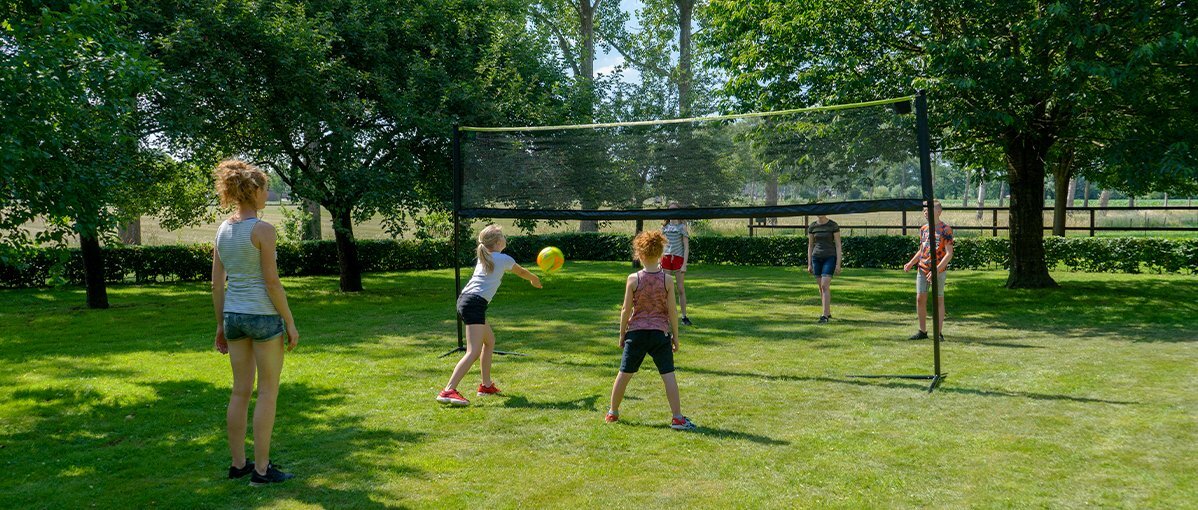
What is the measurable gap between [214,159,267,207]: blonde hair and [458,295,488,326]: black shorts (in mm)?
2896

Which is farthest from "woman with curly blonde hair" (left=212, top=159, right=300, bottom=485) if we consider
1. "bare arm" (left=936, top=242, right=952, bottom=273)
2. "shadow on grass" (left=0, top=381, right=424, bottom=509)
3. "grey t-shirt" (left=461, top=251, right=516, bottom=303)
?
"bare arm" (left=936, top=242, right=952, bottom=273)

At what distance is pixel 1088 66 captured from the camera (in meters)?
12.4

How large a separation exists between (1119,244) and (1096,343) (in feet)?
46.9

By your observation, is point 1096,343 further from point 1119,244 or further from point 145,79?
point 1119,244

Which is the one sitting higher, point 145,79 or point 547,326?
point 145,79

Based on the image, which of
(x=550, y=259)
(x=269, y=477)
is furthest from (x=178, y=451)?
(x=550, y=259)

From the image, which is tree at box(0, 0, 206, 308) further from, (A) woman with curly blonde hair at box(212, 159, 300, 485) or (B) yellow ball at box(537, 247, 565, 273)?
(B) yellow ball at box(537, 247, 565, 273)

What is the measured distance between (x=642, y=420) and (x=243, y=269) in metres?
3.38

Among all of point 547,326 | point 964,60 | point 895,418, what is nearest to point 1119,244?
point 964,60

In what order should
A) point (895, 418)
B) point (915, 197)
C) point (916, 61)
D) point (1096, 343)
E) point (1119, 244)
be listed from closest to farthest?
point (895, 418) < point (915, 197) < point (1096, 343) < point (916, 61) < point (1119, 244)

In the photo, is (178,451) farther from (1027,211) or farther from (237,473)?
(1027,211)

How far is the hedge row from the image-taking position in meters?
21.9

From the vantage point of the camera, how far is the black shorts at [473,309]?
24.8 feet

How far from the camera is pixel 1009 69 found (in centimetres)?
1349
